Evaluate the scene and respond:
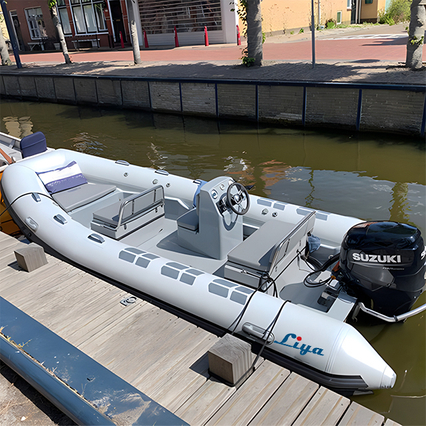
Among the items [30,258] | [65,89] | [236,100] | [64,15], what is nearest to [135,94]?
[65,89]

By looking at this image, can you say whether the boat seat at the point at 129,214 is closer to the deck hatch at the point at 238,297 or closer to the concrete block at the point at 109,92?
the deck hatch at the point at 238,297

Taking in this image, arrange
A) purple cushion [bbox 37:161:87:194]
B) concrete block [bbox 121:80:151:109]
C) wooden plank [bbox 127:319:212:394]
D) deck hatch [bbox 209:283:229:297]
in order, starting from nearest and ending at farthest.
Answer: wooden plank [bbox 127:319:212:394], deck hatch [bbox 209:283:229:297], purple cushion [bbox 37:161:87:194], concrete block [bbox 121:80:151:109]

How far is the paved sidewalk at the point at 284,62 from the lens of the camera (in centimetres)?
1173

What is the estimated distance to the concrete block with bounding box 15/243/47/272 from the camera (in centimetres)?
475

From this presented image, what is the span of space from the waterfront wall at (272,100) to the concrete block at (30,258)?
8.87 metres

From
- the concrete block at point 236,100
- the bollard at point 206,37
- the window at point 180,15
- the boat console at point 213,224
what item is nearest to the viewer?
the boat console at point 213,224

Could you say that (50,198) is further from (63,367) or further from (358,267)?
(358,267)

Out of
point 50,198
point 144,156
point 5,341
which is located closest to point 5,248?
point 50,198

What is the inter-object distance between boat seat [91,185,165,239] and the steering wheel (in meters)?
1.44

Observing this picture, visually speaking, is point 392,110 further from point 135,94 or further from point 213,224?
point 135,94

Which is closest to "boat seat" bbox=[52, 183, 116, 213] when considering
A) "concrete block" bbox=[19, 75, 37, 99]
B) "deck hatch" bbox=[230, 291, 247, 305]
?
"deck hatch" bbox=[230, 291, 247, 305]

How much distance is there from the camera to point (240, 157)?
10.6 meters

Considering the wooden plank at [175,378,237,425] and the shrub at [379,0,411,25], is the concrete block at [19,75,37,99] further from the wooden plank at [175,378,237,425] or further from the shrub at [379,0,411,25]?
the shrub at [379,0,411,25]

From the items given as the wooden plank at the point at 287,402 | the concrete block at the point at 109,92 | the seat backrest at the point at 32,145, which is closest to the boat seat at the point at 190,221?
the wooden plank at the point at 287,402
